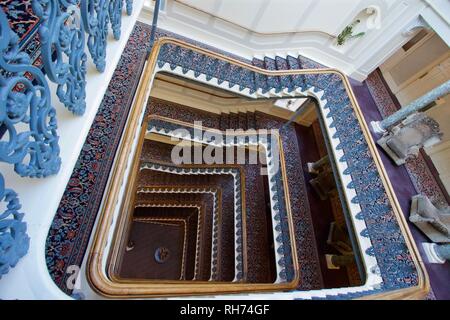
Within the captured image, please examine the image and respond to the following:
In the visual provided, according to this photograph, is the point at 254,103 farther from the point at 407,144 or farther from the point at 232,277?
the point at 232,277

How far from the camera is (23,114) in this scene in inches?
38.2

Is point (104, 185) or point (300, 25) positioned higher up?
point (300, 25)

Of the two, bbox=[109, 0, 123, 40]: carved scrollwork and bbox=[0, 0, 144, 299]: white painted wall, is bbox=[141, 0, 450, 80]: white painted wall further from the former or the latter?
bbox=[0, 0, 144, 299]: white painted wall

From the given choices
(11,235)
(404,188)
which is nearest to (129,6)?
(11,235)

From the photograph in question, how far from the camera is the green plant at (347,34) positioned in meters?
4.94

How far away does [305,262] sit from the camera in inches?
184

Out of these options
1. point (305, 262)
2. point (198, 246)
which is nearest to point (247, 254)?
point (305, 262)

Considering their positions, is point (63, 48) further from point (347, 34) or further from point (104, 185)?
point (347, 34)

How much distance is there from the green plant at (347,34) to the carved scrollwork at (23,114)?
17.6 ft

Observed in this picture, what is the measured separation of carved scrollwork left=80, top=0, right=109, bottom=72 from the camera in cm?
145

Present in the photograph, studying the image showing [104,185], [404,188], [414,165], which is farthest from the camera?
[414,165]

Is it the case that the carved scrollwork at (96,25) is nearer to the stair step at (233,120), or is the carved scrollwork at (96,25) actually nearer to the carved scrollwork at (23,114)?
the carved scrollwork at (23,114)

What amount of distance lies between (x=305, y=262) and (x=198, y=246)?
3.13 meters

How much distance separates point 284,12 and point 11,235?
16.6 ft
